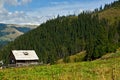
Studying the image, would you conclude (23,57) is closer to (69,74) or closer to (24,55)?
(24,55)

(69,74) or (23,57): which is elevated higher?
(69,74)

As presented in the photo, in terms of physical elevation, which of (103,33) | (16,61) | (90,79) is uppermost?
(90,79)

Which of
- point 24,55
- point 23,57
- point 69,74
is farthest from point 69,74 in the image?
point 24,55

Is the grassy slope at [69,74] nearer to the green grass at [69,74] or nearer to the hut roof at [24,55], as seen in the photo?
the green grass at [69,74]

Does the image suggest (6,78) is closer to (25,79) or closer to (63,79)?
(25,79)

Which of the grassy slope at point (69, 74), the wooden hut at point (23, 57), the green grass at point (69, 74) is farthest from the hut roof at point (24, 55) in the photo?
the green grass at point (69, 74)

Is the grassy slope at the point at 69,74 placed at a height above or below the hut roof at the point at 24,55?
above

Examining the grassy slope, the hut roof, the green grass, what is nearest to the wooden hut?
the hut roof

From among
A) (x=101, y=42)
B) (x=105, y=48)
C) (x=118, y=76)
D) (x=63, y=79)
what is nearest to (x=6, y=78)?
(x=63, y=79)

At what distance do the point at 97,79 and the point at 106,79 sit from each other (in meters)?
1.02

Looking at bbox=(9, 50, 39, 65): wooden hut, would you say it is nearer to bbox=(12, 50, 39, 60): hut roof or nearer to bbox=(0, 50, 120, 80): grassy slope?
bbox=(12, 50, 39, 60): hut roof

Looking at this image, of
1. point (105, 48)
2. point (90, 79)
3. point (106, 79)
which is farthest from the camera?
point (105, 48)

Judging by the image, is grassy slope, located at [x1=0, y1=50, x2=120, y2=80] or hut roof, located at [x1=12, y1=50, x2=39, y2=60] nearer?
grassy slope, located at [x1=0, y1=50, x2=120, y2=80]

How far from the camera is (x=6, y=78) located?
57.5ft
